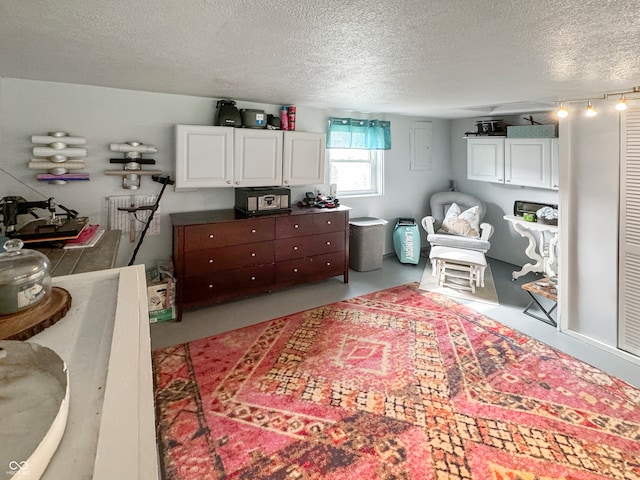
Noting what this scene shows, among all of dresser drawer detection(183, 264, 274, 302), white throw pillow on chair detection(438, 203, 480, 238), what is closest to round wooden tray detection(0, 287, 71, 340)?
dresser drawer detection(183, 264, 274, 302)

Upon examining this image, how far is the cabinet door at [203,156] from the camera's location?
3363 mm

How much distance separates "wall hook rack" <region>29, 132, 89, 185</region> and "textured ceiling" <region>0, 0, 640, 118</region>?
0.48m

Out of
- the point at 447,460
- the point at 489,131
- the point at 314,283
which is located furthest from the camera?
the point at 489,131

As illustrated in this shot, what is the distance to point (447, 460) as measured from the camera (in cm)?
179

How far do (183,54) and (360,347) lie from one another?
245cm

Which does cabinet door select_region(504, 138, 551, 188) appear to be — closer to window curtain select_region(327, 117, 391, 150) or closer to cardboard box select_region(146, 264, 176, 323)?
window curtain select_region(327, 117, 391, 150)

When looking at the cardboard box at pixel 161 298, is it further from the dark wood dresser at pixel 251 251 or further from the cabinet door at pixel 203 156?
the cabinet door at pixel 203 156

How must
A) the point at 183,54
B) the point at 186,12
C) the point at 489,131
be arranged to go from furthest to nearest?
the point at 489,131 < the point at 183,54 < the point at 186,12

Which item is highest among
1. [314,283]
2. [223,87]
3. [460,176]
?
[223,87]

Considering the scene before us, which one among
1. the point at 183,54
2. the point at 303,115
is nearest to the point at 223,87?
the point at 183,54

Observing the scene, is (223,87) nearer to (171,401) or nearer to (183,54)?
(183,54)

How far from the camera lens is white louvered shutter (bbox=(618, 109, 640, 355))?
2713mm

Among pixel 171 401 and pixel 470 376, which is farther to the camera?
pixel 470 376

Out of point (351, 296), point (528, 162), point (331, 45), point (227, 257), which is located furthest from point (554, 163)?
point (227, 257)
